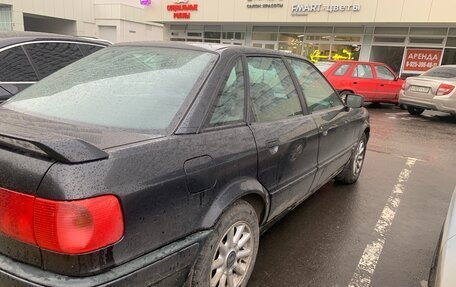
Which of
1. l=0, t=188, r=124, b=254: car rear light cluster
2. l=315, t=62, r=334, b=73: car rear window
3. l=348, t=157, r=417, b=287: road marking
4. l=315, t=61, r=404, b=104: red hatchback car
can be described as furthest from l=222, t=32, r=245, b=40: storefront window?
l=0, t=188, r=124, b=254: car rear light cluster

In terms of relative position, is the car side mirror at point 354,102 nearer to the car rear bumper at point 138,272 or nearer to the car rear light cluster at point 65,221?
the car rear bumper at point 138,272

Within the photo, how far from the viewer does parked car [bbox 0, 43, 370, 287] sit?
5.11ft

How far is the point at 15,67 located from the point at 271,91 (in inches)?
108

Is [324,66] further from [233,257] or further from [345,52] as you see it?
[233,257]

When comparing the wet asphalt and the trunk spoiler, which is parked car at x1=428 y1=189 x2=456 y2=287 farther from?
the trunk spoiler

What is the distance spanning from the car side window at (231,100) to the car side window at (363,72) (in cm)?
1057

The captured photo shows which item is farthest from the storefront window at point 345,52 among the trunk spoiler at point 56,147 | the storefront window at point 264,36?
the trunk spoiler at point 56,147

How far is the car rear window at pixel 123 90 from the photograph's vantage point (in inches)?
82.5

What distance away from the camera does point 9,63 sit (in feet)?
12.7

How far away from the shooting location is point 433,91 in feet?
33.1

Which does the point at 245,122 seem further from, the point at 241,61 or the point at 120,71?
the point at 120,71

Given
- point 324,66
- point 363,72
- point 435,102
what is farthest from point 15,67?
point 363,72

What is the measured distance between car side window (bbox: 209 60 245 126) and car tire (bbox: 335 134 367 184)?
254 cm

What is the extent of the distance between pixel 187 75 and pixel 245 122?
0.49 m
